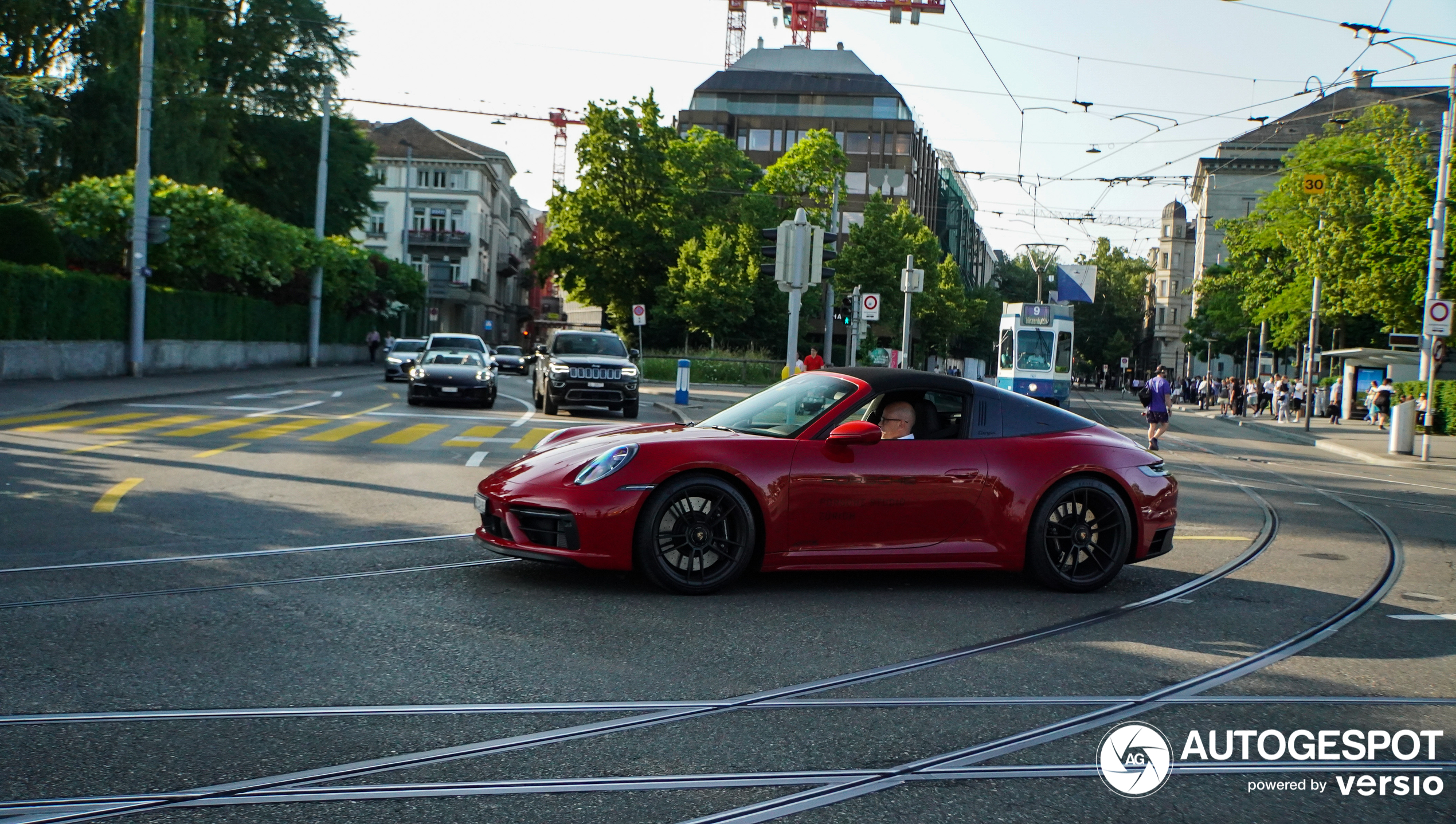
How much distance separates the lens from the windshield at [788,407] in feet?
23.4

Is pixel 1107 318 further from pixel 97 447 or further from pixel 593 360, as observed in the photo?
pixel 97 447

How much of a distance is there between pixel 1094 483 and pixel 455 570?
3.80 m

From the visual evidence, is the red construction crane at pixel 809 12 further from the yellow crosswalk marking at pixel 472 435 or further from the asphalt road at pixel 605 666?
the asphalt road at pixel 605 666

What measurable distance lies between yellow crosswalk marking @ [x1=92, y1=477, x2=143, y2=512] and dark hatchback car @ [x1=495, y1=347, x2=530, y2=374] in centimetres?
4126

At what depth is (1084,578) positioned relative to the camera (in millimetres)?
7383

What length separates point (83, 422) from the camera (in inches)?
681

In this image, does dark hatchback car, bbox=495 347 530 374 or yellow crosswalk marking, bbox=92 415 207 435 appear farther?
dark hatchback car, bbox=495 347 530 374

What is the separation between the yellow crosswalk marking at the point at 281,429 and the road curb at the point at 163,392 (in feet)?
11.8

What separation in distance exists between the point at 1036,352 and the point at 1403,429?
42.0ft

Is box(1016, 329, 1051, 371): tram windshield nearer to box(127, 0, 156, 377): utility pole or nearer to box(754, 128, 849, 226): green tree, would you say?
box(127, 0, 156, 377): utility pole

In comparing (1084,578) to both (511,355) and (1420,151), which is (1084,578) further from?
(511,355)

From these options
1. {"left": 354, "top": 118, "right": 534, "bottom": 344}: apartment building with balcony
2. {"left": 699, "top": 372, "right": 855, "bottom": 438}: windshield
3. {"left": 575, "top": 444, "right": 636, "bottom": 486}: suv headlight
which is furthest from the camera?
{"left": 354, "top": 118, "right": 534, "bottom": 344}: apartment building with balcony

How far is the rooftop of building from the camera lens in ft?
283

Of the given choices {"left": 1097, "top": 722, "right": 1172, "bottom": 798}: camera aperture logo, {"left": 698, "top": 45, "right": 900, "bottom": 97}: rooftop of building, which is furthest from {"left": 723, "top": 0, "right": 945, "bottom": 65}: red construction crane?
{"left": 1097, "top": 722, "right": 1172, "bottom": 798}: camera aperture logo
